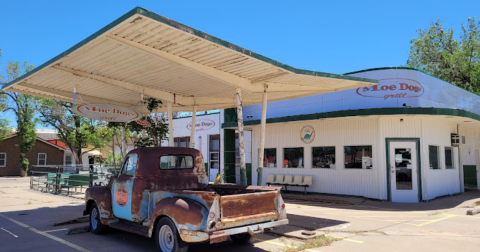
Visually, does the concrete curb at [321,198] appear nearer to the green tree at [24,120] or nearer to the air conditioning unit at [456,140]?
the air conditioning unit at [456,140]

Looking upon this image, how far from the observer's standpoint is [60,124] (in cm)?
3869

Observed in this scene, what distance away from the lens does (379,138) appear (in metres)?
13.2

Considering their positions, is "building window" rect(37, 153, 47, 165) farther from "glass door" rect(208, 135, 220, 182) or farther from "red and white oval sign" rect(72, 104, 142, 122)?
"red and white oval sign" rect(72, 104, 142, 122)

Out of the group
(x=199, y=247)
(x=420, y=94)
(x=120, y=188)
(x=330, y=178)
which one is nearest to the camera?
(x=199, y=247)

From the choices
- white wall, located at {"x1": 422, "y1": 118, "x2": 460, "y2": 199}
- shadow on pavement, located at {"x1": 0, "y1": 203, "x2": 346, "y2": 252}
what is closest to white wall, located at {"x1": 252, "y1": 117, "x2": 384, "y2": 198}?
white wall, located at {"x1": 422, "y1": 118, "x2": 460, "y2": 199}

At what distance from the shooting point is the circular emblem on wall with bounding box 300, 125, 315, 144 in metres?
15.2

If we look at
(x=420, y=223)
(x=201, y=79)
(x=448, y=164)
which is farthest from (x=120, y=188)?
(x=448, y=164)

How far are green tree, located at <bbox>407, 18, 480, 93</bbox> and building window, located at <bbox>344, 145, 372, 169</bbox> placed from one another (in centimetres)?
2420

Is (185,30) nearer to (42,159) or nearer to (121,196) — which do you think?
(121,196)

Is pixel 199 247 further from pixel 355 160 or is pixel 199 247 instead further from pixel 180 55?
pixel 355 160

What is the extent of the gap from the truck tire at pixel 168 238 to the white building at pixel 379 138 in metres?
9.05

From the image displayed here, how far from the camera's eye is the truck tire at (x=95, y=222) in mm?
7824

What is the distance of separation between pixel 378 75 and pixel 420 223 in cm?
667

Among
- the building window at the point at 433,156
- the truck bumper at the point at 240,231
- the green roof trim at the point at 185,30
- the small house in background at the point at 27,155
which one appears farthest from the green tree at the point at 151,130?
the small house in background at the point at 27,155
